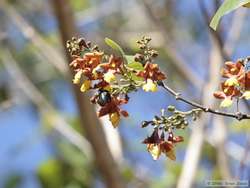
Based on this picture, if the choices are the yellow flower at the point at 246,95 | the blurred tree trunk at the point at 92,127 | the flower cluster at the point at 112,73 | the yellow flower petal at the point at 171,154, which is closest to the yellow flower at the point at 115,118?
the flower cluster at the point at 112,73

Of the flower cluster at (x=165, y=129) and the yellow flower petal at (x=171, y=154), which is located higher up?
the flower cluster at (x=165, y=129)

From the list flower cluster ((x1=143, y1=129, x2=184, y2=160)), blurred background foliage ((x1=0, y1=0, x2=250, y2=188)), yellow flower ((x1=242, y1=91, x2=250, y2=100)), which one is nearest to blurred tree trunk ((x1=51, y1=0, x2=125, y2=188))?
blurred background foliage ((x1=0, y1=0, x2=250, y2=188))

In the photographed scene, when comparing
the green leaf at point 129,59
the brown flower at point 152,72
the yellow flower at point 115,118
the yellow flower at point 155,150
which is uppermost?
the green leaf at point 129,59

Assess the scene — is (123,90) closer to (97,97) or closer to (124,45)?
(97,97)

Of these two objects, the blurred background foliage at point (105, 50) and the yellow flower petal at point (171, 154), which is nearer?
the yellow flower petal at point (171, 154)

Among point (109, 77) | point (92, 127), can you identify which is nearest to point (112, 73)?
point (109, 77)

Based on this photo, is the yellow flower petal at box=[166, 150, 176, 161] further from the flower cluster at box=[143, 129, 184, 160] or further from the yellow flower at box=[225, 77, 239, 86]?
the yellow flower at box=[225, 77, 239, 86]

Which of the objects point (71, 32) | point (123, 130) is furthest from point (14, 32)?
point (71, 32)

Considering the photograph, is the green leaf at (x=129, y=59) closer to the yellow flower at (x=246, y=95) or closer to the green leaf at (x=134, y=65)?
the green leaf at (x=134, y=65)

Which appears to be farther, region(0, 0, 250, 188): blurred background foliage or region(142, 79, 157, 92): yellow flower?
region(0, 0, 250, 188): blurred background foliage

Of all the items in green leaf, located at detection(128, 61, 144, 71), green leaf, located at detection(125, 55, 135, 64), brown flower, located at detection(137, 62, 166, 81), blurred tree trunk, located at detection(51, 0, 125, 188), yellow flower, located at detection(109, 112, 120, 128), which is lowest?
yellow flower, located at detection(109, 112, 120, 128)
